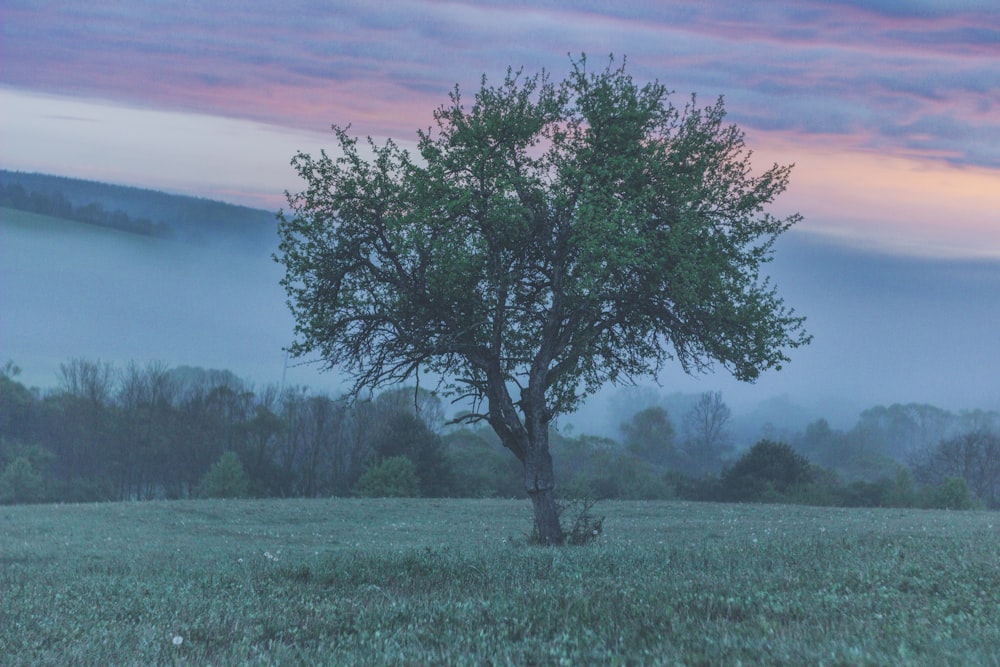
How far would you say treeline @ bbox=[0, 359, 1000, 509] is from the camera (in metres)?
68.8

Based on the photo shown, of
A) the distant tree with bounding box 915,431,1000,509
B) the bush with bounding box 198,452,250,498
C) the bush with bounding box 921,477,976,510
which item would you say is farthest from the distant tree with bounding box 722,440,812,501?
the bush with bounding box 198,452,250,498

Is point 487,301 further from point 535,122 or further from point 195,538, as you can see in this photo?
point 195,538

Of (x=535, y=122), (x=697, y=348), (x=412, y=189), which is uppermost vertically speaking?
(x=535, y=122)

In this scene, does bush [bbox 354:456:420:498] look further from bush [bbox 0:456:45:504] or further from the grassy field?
the grassy field

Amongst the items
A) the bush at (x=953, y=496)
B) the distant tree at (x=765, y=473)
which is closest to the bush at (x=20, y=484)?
the distant tree at (x=765, y=473)

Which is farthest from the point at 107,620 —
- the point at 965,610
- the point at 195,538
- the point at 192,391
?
the point at 192,391

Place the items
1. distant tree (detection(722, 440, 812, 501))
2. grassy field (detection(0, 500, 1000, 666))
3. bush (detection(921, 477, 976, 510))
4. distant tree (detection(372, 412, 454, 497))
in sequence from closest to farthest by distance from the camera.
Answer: grassy field (detection(0, 500, 1000, 666))
bush (detection(921, 477, 976, 510))
distant tree (detection(722, 440, 812, 501))
distant tree (detection(372, 412, 454, 497))

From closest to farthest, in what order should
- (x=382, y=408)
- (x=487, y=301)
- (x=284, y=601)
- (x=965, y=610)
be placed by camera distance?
(x=965, y=610), (x=284, y=601), (x=487, y=301), (x=382, y=408)

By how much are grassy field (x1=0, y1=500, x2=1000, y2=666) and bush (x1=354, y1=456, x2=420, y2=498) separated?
140 ft

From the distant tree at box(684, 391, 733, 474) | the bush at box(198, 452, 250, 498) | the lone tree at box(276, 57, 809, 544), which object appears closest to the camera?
the lone tree at box(276, 57, 809, 544)

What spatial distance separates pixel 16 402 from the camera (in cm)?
8788

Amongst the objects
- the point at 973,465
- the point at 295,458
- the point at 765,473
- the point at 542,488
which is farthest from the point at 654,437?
the point at 542,488

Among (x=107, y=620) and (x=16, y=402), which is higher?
(x=16, y=402)

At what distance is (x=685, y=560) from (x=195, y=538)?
21444 mm
